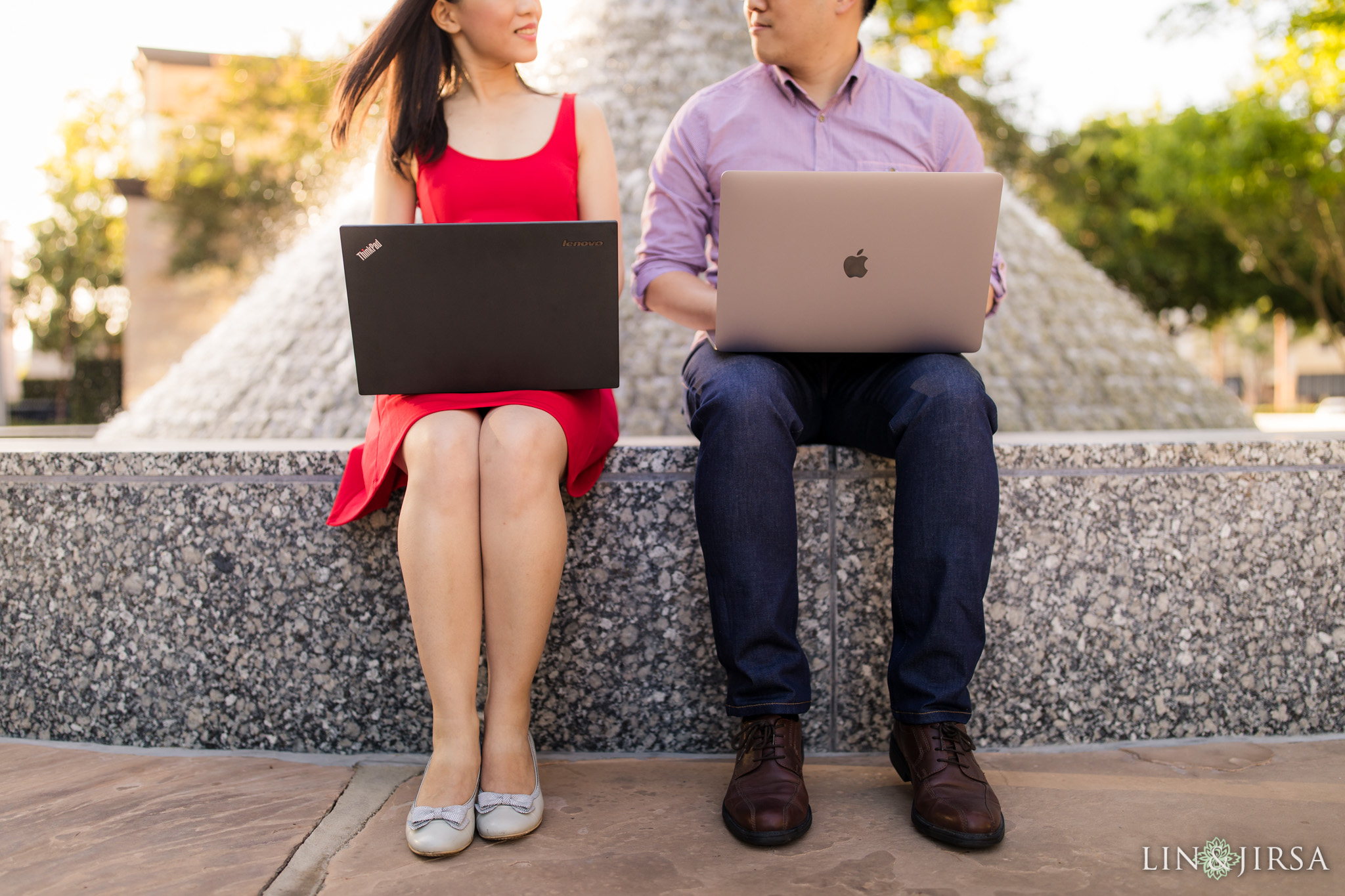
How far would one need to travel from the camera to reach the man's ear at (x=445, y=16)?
2.06 m

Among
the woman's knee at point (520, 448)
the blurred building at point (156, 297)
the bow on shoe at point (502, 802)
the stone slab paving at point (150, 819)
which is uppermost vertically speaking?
the blurred building at point (156, 297)

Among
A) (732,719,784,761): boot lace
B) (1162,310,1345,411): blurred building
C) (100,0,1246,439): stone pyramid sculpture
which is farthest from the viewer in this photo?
(1162,310,1345,411): blurred building

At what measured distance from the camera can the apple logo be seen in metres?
1.68

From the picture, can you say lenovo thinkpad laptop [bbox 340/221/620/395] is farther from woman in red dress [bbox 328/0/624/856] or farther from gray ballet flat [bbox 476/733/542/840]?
gray ballet flat [bbox 476/733/542/840]

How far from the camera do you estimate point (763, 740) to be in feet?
5.34

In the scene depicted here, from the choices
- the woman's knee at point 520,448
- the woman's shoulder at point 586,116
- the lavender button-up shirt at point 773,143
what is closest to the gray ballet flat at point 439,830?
the woman's knee at point 520,448

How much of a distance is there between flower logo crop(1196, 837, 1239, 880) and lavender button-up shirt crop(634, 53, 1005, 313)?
47.0 inches

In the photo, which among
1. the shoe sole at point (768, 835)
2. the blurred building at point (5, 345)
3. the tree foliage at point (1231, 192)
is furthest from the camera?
the blurred building at point (5, 345)

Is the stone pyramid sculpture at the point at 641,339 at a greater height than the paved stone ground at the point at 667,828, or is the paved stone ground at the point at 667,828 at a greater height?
the stone pyramid sculpture at the point at 641,339

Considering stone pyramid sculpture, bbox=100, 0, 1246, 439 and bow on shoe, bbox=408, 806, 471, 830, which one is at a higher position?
stone pyramid sculpture, bbox=100, 0, 1246, 439

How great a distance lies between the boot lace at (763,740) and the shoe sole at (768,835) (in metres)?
0.12

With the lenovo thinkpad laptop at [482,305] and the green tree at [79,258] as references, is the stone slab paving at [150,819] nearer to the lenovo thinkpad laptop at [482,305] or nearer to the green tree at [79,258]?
the lenovo thinkpad laptop at [482,305]

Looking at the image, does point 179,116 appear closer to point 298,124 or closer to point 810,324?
point 298,124

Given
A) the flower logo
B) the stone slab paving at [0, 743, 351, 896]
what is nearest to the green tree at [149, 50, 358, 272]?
the stone slab paving at [0, 743, 351, 896]
